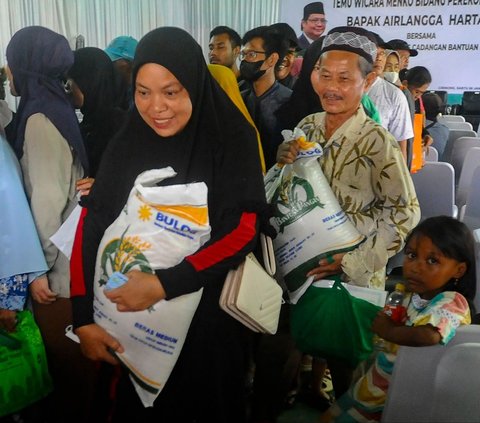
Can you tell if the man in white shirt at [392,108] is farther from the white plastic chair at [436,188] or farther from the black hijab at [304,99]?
the black hijab at [304,99]

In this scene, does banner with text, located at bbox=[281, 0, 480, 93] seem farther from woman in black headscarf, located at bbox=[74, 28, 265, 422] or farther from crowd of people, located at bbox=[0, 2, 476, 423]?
woman in black headscarf, located at bbox=[74, 28, 265, 422]

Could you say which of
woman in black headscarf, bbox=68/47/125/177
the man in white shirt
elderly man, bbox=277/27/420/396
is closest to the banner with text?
the man in white shirt

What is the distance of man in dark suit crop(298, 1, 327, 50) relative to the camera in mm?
6578

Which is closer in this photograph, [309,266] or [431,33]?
[309,266]

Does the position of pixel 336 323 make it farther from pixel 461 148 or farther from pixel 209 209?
pixel 461 148

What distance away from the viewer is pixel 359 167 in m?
1.54

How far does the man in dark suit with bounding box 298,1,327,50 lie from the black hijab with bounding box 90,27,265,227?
566 centimetres

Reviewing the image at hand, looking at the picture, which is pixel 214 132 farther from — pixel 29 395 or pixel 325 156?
pixel 29 395

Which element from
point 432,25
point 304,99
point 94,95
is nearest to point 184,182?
point 94,95

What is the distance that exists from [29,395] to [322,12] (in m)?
6.24

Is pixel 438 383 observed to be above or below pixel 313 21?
below

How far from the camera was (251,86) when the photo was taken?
243 cm

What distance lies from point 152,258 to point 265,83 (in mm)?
1436

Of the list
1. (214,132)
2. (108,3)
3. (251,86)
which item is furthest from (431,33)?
(214,132)
